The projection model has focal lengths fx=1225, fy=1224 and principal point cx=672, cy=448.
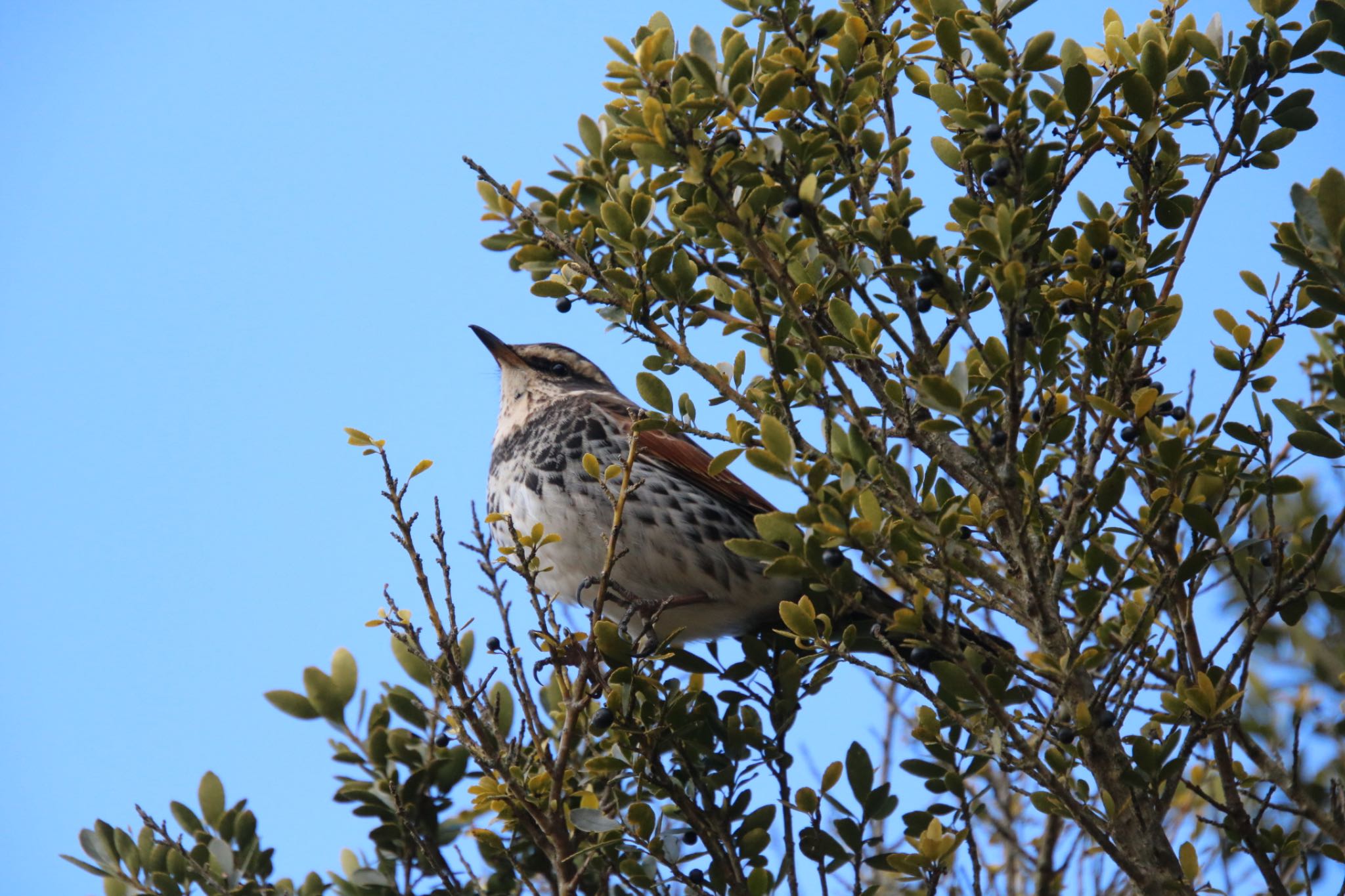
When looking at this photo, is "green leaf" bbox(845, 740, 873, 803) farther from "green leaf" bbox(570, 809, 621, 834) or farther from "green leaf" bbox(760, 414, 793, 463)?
"green leaf" bbox(760, 414, 793, 463)

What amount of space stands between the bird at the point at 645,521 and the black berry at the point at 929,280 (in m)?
1.66

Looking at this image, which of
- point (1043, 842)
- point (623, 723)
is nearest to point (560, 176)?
point (623, 723)

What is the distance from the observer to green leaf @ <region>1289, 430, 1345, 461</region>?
117 inches

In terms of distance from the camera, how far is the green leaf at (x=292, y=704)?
3887mm

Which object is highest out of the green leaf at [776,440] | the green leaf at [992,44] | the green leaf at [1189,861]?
the green leaf at [992,44]

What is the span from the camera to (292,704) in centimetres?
390

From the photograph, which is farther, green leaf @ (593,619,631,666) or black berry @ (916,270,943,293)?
green leaf @ (593,619,631,666)

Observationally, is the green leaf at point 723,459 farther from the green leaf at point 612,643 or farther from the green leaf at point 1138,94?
the green leaf at point 1138,94

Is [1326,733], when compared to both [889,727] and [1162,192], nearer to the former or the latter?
[889,727]

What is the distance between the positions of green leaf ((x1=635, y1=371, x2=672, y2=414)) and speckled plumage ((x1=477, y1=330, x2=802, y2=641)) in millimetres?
1343

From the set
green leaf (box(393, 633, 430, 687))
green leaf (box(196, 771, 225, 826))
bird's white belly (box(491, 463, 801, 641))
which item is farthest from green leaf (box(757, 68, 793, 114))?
green leaf (box(196, 771, 225, 826))

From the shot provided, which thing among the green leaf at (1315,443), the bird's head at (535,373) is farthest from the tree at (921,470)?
the bird's head at (535,373)

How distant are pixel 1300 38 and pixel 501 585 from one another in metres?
2.55

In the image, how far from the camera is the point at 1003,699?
324 cm
